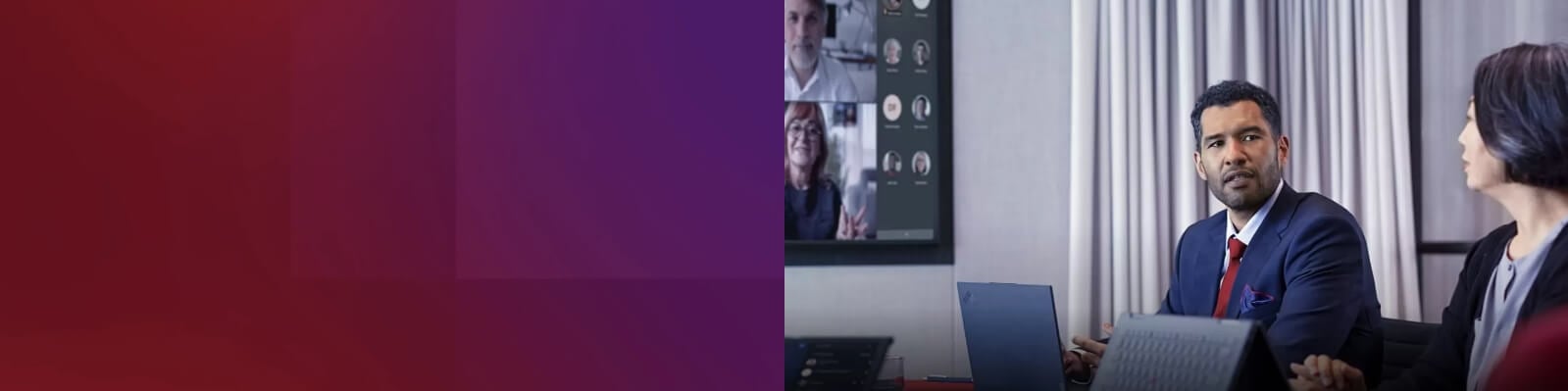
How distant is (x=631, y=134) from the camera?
2152 millimetres

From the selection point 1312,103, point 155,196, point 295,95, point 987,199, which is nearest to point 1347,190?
point 1312,103

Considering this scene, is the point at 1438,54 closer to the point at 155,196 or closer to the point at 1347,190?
the point at 1347,190

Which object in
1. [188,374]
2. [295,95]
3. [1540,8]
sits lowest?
[188,374]

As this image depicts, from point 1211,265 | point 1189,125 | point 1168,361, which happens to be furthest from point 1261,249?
point 1168,361

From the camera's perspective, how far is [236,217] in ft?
7.77

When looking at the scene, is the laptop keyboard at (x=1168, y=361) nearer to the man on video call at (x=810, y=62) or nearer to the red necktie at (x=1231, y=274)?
the red necktie at (x=1231, y=274)

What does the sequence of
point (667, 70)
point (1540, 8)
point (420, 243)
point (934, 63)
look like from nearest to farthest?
point (667, 70) → point (420, 243) → point (1540, 8) → point (934, 63)

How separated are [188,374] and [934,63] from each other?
217cm

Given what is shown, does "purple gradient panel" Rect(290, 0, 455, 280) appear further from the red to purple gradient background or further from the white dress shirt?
the white dress shirt

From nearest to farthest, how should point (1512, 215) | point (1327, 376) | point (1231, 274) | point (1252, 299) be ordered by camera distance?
point (1512, 215) → point (1327, 376) → point (1252, 299) → point (1231, 274)

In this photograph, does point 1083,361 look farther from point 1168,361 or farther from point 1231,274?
point 1168,361

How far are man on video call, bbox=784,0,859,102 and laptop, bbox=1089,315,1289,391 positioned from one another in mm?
1996

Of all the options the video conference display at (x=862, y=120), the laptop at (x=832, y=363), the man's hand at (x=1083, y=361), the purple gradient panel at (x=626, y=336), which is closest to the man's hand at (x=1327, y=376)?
the man's hand at (x=1083, y=361)

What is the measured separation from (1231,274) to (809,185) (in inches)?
50.2
